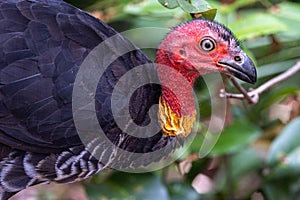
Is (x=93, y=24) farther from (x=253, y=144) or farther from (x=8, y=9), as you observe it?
(x=253, y=144)

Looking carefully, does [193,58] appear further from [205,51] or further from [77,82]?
[77,82]

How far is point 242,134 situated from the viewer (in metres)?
2.26

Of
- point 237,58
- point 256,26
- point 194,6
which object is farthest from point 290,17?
Answer: point 194,6

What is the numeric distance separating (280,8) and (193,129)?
60cm

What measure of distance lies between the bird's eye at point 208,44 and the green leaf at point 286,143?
0.69 metres

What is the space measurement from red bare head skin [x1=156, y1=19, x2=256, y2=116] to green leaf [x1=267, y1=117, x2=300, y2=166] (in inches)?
23.0

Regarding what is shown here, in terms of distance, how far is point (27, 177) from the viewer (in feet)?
5.70

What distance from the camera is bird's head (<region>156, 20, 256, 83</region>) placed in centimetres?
169

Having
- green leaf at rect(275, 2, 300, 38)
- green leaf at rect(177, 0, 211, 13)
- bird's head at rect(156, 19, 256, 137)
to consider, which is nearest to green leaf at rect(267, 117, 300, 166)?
green leaf at rect(275, 2, 300, 38)

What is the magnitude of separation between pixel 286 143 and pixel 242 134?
0.50ft

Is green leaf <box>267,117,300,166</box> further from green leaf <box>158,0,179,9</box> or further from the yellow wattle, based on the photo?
green leaf <box>158,0,179,9</box>

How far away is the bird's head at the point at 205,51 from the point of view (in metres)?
1.69

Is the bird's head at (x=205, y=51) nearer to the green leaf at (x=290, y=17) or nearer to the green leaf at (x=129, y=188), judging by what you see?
the green leaf at (x=129, y=188)

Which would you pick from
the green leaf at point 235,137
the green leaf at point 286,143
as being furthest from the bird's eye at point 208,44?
the green leaf at point 286,143
